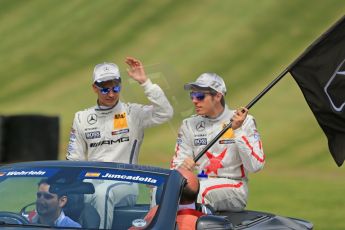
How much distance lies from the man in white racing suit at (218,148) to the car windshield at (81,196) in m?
1.62

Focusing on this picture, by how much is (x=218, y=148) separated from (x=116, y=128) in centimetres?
101

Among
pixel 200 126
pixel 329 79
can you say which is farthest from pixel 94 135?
pixel 329 79

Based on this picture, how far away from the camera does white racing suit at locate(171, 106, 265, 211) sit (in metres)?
8.39

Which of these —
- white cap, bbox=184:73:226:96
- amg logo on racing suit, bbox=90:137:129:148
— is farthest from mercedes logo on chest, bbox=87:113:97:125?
white cap, bbox=184:73:226:96

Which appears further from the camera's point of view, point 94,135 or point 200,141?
point 94,135

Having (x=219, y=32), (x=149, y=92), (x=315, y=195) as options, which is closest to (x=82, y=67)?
(x=219, y=32)

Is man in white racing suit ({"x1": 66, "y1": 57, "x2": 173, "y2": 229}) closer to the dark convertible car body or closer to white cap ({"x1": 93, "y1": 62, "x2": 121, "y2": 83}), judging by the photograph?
white cap ({"x1": 93, "y1": 62, "x2": 121, "y2": 83})

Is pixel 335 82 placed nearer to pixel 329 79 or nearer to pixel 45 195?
pixel 329 79

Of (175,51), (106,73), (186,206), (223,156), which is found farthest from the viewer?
(175,51)

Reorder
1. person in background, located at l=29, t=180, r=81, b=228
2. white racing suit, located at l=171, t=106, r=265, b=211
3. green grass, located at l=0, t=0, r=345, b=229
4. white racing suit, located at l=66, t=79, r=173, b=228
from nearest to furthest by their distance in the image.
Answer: person in background, located at l=29, t=180, r=81, b=228 < white racing suit, located at l=171, t=106, r=265, b=211 < white racing suit, located at l=66, t=79, r=173, b=228 < green grass, located at l=0, t=0, r=345, b=229

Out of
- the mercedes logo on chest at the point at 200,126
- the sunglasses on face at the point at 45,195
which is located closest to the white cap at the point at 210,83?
the mercedes logo on chest at the point at 200,126

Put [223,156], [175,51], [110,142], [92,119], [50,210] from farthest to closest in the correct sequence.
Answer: [175,51], [92,119], [110,142], [223,156], [50,210]

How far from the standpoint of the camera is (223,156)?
8.66 metres

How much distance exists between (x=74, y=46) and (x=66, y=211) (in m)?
25.9
